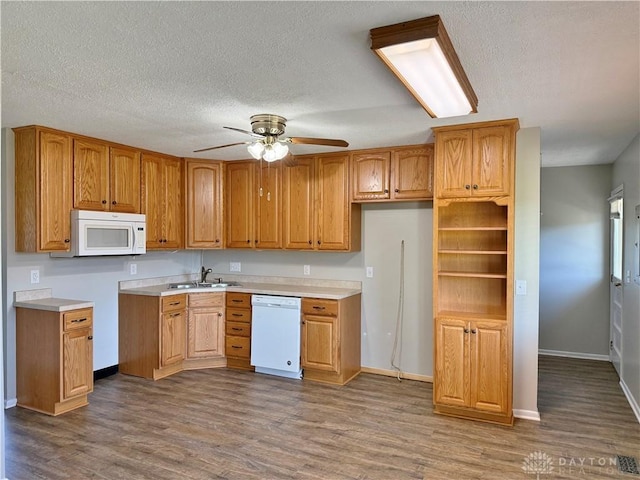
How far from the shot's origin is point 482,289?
3906 mm

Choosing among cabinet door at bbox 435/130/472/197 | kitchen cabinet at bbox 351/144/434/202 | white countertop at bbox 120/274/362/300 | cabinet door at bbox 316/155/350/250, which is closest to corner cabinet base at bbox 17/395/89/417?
white countertop at bbox 120/274/362/300

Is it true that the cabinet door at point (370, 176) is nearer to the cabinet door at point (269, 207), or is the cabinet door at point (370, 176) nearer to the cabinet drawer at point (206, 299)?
the cabinet door at point (269, 207)

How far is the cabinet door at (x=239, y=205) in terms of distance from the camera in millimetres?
5172

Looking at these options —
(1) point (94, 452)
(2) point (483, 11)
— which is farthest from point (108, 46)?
(1) point (94, 452)

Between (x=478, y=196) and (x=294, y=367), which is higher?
(x=478, y=196)

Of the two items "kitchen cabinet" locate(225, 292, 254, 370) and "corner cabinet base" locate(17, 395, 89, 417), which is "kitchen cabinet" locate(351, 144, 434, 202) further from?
"corner cabinet base" locate(17, 395, 89, 417)

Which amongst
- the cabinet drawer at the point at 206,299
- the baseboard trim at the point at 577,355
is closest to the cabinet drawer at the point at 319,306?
the cabinet drawer at the point at 206,299

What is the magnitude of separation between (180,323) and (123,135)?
200 cm

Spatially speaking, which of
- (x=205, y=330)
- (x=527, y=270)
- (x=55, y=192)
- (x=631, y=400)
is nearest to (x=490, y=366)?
(x=527, y=270)

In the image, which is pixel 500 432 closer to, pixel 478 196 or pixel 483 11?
pixel 478 196

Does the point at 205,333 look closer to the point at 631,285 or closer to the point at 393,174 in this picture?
the point at 393,174

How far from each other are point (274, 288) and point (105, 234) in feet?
5.84

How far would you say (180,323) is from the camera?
475 cm

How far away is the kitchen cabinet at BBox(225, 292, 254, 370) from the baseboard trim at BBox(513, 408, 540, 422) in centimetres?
265
